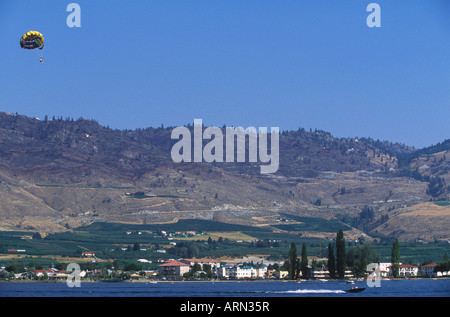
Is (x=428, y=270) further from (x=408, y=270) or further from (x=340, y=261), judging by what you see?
(x=340, y=261)

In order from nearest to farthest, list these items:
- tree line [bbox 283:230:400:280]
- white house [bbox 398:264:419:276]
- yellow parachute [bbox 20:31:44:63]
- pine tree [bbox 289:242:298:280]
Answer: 1. yellow parachute [bbox 20:31:44:63]
2. tree line [bbox 283:230:400:280]
3. pine tree [bbox 289:242:298:280]
4. white house [bbox 398:264:419:276]

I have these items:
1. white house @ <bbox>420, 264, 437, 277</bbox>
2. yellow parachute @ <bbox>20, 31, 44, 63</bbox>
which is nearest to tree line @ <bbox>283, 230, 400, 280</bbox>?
white house @ <bbox>420, 264, 437, 277</bbox>

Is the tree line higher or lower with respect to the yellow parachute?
lower

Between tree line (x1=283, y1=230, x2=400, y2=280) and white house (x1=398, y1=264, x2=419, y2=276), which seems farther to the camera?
white house (x1=398, y1=264, x2=419, y2=276)

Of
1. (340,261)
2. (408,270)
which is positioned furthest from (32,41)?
(408,270)

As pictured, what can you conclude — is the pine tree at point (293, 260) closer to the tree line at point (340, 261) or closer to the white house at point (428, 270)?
the tree line at point (340, 261)

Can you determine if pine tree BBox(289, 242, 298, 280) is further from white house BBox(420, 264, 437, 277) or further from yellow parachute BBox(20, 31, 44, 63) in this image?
yellow parachute BBox(20, 31, 44, 63)

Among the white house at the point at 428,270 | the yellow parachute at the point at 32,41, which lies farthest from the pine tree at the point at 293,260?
the yellow parachute at the point at 32,41

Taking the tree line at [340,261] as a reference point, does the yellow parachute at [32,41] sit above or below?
above

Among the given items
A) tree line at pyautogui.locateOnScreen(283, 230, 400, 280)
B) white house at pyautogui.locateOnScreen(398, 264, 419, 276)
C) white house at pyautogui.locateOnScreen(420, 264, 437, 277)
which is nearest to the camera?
tree line at pyautogui.locateOnScreen(283, 230, 400, 280)

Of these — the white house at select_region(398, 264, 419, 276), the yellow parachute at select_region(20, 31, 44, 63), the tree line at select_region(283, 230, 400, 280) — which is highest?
the yellow parachute at select_region(20, 31, 44, 63)
